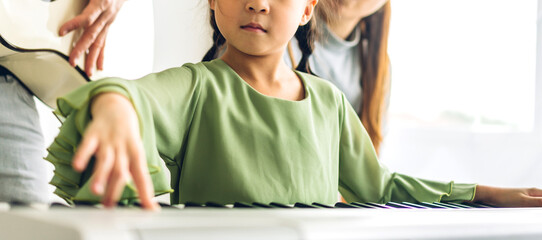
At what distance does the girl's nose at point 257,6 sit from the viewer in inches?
25.8

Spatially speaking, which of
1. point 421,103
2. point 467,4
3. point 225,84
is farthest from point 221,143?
point 467,4

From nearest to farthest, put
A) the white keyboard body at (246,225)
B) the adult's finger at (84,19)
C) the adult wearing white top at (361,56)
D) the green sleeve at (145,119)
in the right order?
the white keyboard body at (246,225)
the green sleeve at (145,119)
the adult's finger at (84,19)
the adult wearing white top at (361,56)

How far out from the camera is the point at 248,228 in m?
0.33

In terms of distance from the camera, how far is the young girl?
0.60 metres

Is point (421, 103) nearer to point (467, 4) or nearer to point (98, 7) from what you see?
point (467, 4)

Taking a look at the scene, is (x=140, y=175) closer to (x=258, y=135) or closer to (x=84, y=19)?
(x=258, y=135)

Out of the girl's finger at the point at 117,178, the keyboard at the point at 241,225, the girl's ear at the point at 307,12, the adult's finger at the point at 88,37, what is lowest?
the keyboard at the point at 241,225

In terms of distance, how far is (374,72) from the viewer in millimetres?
1722

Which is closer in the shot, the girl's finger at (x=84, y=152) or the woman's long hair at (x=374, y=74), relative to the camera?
the girl's finger at (x=84, y=152)

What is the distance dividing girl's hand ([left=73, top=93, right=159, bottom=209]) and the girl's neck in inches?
12.6

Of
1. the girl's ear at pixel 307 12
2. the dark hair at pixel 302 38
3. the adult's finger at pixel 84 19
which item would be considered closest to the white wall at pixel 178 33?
the dark hair at pixel 302 38

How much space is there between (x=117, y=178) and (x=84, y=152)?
0.08 ft

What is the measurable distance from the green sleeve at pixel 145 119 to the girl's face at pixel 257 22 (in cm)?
6

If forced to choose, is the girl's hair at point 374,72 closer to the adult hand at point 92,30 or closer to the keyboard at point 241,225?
the adult hand at point 92,30
